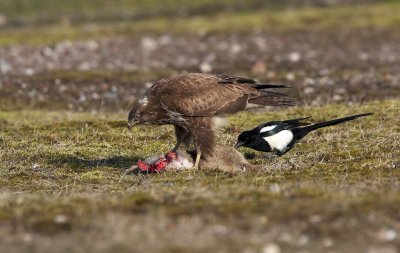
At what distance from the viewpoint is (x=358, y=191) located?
32.3ft

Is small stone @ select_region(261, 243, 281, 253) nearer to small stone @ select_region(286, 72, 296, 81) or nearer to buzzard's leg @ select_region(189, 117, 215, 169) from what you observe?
buzzard's leg @ select_region(189, 117, 215, 169)

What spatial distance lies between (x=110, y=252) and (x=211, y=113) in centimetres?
603

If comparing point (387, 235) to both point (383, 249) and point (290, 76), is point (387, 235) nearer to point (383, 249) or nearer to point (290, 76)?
point (383, 249)

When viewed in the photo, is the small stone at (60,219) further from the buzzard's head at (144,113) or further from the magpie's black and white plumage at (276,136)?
the magpie's black and white plumage at (276,136)

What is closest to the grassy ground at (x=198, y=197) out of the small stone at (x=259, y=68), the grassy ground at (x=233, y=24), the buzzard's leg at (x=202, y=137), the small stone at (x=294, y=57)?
the buzzard's leg at (x=202, y=137)

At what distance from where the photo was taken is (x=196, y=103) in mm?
13266

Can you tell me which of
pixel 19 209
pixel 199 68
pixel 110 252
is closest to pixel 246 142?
pixel 19 209

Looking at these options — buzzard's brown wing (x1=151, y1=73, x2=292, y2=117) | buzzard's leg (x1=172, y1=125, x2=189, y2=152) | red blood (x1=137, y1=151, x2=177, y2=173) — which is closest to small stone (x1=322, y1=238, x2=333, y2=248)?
red blood (x1=137, y1=151, x2=177, y2=173)

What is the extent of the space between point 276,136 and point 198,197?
4383mm

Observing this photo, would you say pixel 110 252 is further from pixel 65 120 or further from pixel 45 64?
pixel 45 64

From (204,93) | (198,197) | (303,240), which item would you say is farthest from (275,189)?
(204,93)

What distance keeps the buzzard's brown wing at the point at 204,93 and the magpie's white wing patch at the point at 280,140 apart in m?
0.70

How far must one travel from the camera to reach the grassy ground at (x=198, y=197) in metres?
8.13

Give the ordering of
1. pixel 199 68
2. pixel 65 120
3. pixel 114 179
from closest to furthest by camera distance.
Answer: pixel 114 179 → pixel 65 120 → pixel 199 68
